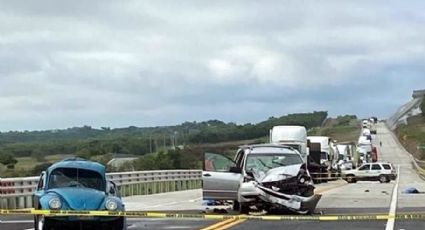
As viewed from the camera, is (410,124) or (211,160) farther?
(410,124)

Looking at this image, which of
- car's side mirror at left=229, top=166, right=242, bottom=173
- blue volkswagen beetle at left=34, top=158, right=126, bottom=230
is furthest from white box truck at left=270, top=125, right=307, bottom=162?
blue volkswagen beetle at left=34, top=158, right=126, bottom=230

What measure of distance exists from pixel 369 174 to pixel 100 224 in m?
46.8

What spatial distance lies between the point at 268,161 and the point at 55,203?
9375 millimetres

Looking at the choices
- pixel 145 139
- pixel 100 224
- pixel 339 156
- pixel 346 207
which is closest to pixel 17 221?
pixel 100 224

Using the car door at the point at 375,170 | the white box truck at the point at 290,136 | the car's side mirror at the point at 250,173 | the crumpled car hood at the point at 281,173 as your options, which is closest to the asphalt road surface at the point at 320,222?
the crumpled car hood at the point at 281,173

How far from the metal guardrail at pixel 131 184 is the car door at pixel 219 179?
276 centimetres

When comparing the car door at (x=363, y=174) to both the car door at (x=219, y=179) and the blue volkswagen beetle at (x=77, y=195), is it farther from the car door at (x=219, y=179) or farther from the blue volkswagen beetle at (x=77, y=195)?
the blue volkswagen beetle at (x=77, y=195)

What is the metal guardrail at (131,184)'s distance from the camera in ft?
91.9

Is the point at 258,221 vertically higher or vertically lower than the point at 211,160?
lower

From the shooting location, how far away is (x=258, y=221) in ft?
66.0

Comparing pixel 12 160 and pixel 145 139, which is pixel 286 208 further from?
pixel 145 139

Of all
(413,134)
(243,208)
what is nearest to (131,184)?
(243,208)

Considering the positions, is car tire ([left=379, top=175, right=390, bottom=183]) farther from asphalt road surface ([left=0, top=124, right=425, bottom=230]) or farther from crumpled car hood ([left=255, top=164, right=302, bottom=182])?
crumpled car hood ([left=255, top=164, right=302, bottom=182])

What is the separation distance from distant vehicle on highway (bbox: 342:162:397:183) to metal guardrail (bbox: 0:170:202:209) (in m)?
14.0
